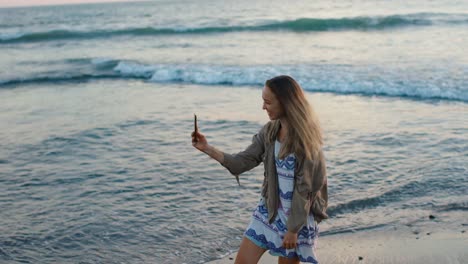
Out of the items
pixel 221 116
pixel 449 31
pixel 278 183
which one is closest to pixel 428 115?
pixel 221 116

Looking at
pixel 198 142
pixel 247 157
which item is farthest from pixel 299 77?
pixel 198 142

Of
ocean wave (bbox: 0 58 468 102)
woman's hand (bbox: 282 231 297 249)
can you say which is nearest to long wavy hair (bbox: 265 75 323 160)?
woman's hand (bbox: 282 231 297 249)

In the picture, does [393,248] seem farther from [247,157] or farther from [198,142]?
[198,142]

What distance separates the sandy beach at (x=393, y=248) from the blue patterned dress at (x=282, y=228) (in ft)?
4.88

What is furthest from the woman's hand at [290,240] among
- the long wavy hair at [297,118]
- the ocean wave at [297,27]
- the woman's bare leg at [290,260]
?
the ocean wave at [297,27]

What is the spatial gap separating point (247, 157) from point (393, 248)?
7.36 feet

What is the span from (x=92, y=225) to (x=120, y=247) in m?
0.64

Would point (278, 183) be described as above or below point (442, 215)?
above

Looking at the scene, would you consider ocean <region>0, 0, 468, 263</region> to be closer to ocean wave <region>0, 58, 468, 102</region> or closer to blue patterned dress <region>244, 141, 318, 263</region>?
ocean wave <region>0, 58, 468, 102</region>

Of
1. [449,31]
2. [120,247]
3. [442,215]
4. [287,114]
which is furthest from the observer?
[449,31]

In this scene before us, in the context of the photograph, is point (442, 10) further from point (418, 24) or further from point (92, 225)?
point (92, 225)

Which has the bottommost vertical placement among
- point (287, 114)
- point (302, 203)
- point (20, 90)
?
point (20, 90)

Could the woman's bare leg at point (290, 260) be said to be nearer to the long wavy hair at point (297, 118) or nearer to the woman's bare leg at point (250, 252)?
the woman's bare leg at point (250, 252)

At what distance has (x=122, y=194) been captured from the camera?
6.79m
